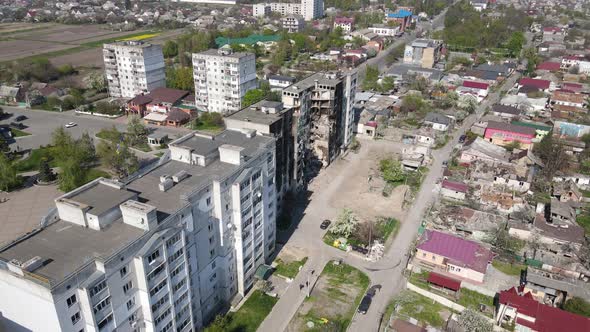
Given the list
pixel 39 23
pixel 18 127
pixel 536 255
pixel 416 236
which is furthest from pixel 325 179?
pixel 39 23

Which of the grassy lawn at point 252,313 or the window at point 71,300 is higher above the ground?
the window at point 71,300

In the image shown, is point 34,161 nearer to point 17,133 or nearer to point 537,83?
point 17,133

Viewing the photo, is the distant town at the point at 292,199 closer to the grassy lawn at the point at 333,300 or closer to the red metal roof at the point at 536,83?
the grassy lawn at the point at 333,300

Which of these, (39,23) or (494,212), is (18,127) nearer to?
(494,212)

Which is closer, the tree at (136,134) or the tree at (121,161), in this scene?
the tree at (121,161)

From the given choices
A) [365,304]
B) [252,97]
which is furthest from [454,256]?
[252,97]

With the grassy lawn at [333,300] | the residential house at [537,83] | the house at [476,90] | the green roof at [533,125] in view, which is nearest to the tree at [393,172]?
the grassy lawn at [333,300]
